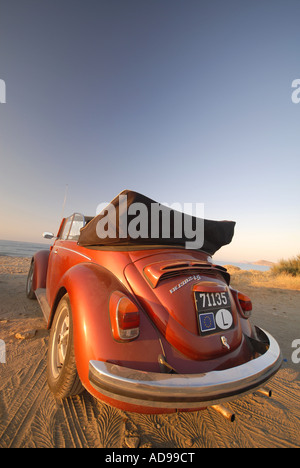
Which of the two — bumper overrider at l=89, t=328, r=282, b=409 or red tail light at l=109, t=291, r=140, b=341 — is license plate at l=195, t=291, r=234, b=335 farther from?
red tail light at l=109, t=291, r=140, b=341

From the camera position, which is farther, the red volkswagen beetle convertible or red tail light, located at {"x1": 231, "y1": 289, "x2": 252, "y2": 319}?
red tail light, located at {"x1": 231, "y1": 289, "x2": 252, "y2": 319}

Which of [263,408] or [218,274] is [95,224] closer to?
[218,274]

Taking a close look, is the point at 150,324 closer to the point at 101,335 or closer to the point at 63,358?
the point at 101,335

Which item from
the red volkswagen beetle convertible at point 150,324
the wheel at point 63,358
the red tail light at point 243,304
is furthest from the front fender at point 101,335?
the red tail light at point 243,304

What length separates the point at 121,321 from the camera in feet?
4.33

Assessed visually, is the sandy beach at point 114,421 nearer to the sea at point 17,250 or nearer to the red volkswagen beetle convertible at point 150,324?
the red volkswagen beetle convertible at point 150,324

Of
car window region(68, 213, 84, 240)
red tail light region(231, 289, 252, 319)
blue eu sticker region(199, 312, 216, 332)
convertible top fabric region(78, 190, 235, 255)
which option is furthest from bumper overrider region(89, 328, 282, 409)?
car window region(68, 213, 84, 240)

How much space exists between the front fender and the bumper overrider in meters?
0.10

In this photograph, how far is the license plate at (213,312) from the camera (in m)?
1.54

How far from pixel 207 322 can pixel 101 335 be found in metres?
0.83

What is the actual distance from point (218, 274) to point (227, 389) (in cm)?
99

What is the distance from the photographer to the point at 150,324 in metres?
1.43

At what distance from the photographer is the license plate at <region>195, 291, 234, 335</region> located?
60.5 inches
